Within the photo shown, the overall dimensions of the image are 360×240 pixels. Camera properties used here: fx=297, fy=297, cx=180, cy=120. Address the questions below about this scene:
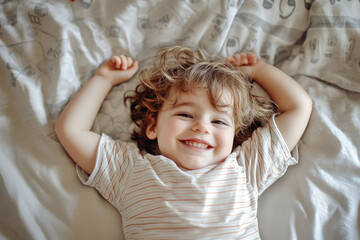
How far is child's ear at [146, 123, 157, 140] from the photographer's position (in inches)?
39.2

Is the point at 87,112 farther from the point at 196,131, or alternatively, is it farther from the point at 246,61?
the point at 246,61

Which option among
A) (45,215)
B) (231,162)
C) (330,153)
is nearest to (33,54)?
(45,215)

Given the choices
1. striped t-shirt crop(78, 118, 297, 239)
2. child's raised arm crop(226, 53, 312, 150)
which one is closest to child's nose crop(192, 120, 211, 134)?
striped t-shirt crop(78, 118, 297, 239)

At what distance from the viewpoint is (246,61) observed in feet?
3.56

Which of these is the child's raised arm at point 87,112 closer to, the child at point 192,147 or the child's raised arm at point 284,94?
the child at point 192,147

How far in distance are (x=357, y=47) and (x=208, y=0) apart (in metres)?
0.56

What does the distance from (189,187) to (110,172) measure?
260 mm

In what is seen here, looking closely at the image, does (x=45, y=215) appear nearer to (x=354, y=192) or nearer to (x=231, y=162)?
(x=231, y=162)

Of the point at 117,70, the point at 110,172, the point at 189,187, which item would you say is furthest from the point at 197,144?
the point at 117,70

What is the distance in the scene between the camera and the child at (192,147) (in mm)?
860

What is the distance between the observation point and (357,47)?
1.06 m

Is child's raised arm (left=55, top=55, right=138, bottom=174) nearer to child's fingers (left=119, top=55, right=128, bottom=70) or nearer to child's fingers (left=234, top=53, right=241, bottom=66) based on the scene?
child's fingers (left=119, top=55, right=128, bottom=70)

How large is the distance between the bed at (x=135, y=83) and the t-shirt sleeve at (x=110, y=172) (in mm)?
33

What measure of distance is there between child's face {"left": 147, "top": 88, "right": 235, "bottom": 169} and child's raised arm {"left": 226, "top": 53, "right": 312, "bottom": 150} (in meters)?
0.19
